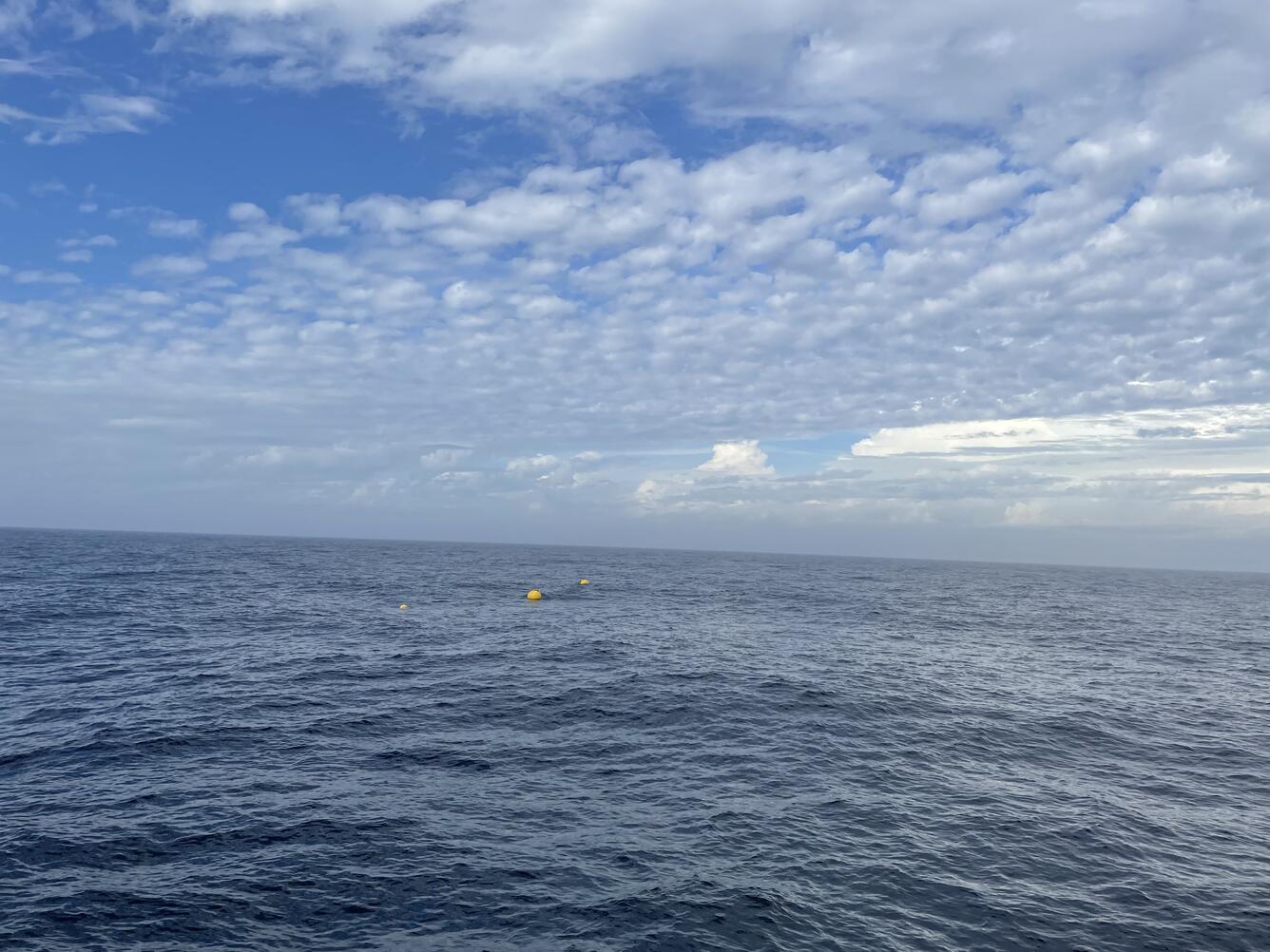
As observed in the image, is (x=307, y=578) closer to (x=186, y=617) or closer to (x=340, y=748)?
(x=186, y=617)

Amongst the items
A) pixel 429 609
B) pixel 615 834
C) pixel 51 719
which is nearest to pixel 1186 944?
pixel 615 834

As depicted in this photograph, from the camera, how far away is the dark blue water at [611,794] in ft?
73.7

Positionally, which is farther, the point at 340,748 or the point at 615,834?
the point at 340,748

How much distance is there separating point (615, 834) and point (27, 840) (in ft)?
64.3

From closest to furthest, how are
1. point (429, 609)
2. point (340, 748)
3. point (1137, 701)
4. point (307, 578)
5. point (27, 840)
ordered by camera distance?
point (27, 840), point (340, 748), point (1137, 701), point (429, 609), point (307, 578)

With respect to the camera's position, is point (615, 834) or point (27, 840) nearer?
point (27, 840)

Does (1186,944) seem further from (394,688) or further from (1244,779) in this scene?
(394,688)

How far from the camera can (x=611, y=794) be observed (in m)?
31.6

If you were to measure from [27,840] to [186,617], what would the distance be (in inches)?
2214

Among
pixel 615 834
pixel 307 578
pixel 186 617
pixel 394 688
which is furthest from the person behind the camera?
pixel 307 578

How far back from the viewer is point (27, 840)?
25.5 m

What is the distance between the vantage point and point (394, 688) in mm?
48281

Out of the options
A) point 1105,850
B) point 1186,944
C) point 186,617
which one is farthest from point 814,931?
point 186,617

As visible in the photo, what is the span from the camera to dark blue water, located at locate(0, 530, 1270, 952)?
73.7 ft
